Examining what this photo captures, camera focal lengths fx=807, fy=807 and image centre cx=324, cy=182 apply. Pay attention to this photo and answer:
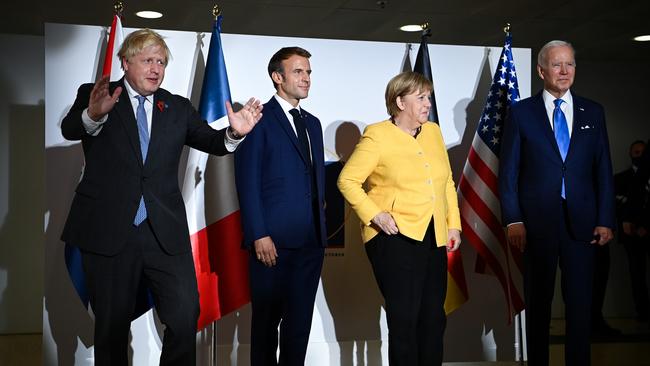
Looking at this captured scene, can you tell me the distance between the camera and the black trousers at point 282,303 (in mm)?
3697

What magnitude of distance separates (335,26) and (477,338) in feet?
10.7

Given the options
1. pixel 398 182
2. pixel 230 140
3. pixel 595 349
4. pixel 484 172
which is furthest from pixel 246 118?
pixel 595 349

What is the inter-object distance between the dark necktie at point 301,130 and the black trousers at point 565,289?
1.15 m

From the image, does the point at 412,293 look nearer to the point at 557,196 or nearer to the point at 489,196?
the point at 557,196

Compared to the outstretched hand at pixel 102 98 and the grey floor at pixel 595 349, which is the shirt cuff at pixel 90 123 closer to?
the outstretched hand at pixel 102 98

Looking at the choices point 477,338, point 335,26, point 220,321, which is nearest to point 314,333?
point 220,321

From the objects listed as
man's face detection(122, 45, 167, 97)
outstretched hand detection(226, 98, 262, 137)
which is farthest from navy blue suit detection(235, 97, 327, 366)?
man's face detection(122, 45, 167, 97)

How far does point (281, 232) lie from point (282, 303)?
343 millimetres

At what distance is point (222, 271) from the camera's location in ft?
14.3

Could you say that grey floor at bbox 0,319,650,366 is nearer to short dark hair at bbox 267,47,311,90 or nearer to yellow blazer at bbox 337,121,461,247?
yellow blazer at bbox 337,121,461,247

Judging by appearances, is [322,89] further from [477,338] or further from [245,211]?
[477,338]

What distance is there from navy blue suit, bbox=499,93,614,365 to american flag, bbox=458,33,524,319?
0.71 metres

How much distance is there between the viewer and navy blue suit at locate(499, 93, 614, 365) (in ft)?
12.5

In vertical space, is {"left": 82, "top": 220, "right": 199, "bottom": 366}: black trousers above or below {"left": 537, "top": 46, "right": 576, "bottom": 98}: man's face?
below
